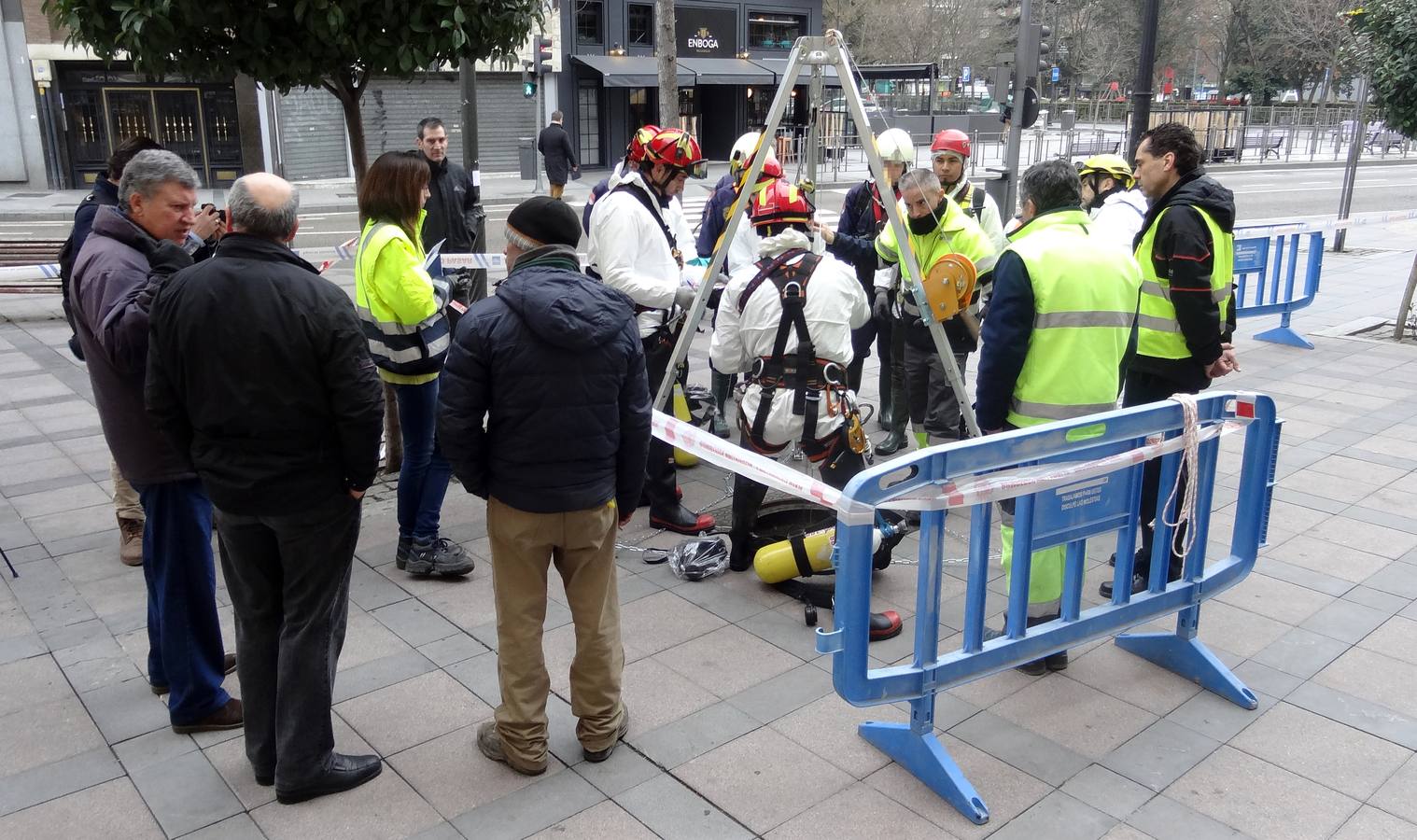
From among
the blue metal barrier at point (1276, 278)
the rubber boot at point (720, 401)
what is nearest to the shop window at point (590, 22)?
the blue metal barrier at point (1276, 278)

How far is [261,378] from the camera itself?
10.0 ft

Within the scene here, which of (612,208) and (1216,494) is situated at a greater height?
(612,208)

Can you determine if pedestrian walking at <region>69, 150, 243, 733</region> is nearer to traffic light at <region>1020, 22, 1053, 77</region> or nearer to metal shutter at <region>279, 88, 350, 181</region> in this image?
traffic light at <region>1020, 22, 1053, 77</region>

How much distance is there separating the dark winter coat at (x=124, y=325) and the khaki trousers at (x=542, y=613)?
1117 millimetres

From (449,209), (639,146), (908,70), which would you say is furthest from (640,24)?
(639,146)

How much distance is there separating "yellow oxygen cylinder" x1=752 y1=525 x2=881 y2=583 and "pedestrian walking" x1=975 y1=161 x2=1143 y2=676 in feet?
2.56

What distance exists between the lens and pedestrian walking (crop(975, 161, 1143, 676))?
4.09 m

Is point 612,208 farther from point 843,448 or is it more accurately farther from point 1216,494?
point 1216,494

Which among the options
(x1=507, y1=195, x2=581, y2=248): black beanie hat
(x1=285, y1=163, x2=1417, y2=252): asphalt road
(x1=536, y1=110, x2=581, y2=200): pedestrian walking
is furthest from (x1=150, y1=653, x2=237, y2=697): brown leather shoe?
(x1=536, y1=110, x2=581, y2=200): pedestrian walking

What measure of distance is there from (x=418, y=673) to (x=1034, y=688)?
2.34 m

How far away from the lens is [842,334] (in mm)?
4750

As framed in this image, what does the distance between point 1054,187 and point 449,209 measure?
13.7ft

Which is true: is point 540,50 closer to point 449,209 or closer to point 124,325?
point 449,209

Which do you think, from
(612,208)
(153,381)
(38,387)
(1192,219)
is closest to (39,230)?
(38,387)
